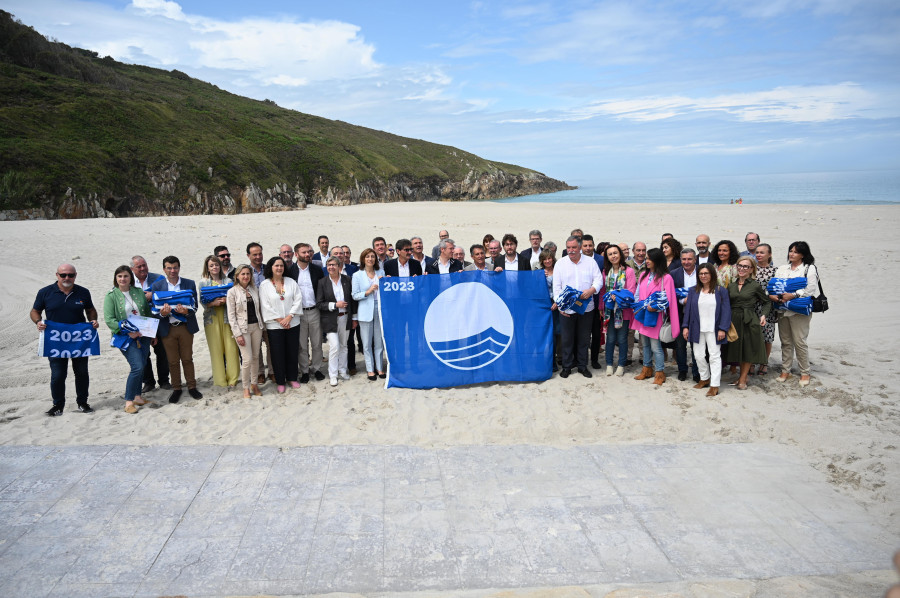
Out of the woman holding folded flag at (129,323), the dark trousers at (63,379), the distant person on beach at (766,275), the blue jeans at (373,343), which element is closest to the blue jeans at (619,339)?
the distant person on beach at (766,275)

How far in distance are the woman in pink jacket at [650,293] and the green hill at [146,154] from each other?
32204mm

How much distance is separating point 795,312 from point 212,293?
7.94m

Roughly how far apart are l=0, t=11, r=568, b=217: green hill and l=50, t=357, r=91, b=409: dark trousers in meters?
27.2

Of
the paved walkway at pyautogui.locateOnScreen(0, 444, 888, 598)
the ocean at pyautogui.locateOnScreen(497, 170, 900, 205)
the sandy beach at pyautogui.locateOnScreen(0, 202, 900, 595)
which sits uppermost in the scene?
the ocean at pyautogui.locateOnScreen(497, 170, 900, 205)

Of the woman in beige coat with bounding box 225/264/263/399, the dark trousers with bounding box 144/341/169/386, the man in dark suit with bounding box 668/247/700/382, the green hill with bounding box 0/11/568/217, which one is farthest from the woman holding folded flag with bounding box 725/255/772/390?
the green hill with bounding box 0/11/568/217

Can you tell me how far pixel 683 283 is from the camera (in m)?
7.46

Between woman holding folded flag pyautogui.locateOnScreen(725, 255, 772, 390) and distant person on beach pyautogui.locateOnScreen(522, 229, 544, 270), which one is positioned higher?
distant person on beach pyautogui.locateOnScreen(522, 229, 544, 270)

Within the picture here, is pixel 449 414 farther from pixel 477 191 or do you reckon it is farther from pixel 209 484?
pixel 477 191

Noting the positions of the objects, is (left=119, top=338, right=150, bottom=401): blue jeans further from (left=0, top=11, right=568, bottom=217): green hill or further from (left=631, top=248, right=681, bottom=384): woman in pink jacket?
(left=0, top=11, right=568, bottom=217): green hill

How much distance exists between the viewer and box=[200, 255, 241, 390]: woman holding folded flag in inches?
280

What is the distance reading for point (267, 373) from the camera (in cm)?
805

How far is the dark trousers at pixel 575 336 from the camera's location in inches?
306

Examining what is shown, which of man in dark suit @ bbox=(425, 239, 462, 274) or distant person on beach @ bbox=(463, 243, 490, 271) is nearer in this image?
distant person on beach @ bbox=(463, 243, 490, 271)

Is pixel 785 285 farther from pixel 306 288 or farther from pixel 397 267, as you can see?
pixel 306 288
